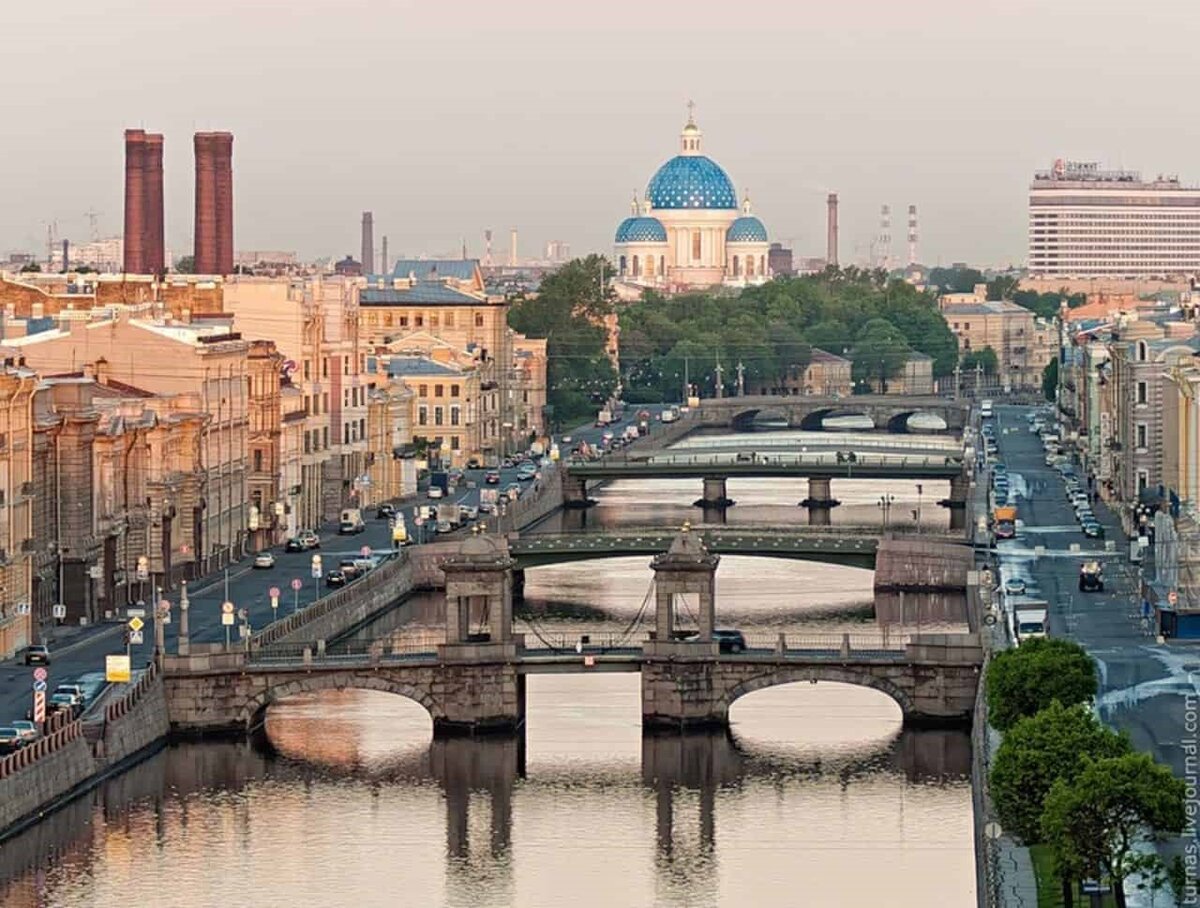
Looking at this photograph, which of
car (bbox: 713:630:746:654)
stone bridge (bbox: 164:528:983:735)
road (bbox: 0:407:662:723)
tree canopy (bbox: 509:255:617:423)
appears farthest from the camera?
tree canopy (bbox: 509:255:617:423)

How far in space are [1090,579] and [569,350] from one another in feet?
332

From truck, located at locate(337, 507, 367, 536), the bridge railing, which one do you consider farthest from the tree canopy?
the bridge railing

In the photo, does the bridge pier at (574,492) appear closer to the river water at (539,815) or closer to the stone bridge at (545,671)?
the river water at (539,815)

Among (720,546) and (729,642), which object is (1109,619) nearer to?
(729,642)

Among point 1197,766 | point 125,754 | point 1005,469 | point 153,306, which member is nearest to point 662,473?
point 1005,469

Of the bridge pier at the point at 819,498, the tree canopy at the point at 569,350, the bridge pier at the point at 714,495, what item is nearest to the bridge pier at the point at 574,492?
the bridge pier at the point at 714,495

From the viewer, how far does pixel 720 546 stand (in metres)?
103

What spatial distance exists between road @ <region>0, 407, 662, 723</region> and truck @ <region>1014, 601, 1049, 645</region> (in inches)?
657

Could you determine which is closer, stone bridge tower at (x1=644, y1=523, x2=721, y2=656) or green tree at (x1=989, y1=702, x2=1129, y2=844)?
green tree at (x1=989, y1=702, x2=1129, y2=844)

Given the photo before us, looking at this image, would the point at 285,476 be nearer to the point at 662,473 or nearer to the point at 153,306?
the point at 153,306

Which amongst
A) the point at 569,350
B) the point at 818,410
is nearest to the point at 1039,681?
the point at 818,410

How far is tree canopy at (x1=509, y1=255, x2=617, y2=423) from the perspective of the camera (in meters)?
187

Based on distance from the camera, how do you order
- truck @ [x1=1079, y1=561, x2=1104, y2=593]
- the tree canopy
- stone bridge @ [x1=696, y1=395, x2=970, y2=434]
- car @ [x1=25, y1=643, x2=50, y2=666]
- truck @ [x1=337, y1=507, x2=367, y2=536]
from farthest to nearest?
the tree canopy
stone bridge @ [x1=696, y1=395, x2=970, y2=434]
truck @ [x1=337, y1=507, x2=367, y2=536]
truck @ [x1=1079, y1=561, x2=1104, y2=593]
car @ [x1=25, y1=643, x2=50, y2=666]

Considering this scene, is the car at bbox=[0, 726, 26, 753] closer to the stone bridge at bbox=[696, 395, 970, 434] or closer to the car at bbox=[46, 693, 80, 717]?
the car at bbox=[46, 693, 80, 717]
